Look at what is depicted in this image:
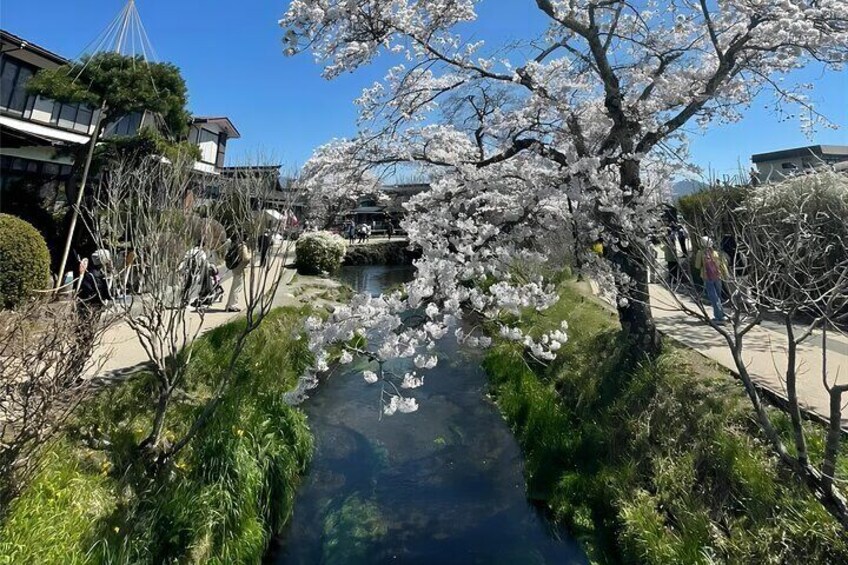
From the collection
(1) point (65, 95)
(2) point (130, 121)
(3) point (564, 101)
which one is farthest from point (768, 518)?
(2) point (130, 121)

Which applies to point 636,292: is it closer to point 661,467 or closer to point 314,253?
point 661,467

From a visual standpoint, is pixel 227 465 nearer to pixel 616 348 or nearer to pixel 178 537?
pixel 178 537

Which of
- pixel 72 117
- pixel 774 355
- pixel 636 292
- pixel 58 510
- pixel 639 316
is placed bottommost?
pixel 58 510

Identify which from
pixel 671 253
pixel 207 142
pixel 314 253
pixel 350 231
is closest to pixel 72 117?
pixel 207 142

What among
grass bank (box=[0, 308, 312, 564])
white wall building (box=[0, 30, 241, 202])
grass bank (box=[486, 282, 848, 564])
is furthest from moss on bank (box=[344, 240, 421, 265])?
grass bank (box=[0, 308, 312, 564])

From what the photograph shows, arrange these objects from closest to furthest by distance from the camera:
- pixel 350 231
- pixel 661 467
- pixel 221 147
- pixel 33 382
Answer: pixel 33 382
pixel 661 467
pixel 221 147
pixel 350 231

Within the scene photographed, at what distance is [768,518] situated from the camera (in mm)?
3764

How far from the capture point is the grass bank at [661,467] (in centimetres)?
371

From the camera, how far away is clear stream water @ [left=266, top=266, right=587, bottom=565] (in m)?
4.82

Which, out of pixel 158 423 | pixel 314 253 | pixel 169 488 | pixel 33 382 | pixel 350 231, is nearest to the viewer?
pixel 33 382

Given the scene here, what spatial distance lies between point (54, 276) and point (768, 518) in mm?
11574

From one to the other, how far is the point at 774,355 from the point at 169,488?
810 centimetres

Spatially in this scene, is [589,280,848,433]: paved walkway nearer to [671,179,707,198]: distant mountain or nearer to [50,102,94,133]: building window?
[671,179,707,198]: distant mountain

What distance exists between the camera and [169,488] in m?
4.23
